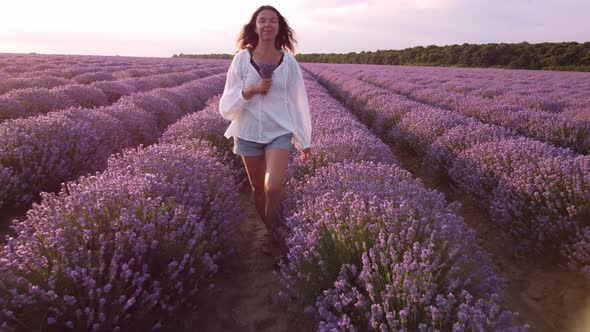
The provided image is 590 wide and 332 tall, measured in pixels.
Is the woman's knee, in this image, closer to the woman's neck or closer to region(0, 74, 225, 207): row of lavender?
the woman's neck

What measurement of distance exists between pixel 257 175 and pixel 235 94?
2.05 ft

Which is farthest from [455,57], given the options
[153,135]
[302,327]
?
[302,327]

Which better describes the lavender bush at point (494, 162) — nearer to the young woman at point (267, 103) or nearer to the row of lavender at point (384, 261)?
the row of lavender at point (384, 261)

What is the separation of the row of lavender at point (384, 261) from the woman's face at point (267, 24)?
1096 millimetres

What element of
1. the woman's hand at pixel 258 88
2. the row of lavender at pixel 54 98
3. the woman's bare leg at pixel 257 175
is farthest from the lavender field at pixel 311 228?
the row of lavender at pixel 54 98

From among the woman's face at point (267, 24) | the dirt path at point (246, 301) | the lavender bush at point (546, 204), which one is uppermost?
the woman's face at point (267, 24)

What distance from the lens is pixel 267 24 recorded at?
2.53m

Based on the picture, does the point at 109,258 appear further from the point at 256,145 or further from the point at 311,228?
the point at 256,145

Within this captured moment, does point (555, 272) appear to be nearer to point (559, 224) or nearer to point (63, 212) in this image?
point (559, 224)

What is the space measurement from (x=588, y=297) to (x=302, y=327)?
2.01 metres

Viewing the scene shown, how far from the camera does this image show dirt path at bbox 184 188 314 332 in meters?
2.23

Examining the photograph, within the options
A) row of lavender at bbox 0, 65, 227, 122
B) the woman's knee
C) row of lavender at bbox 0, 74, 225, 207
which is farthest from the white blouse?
row of lavender at bbox 0, 65, 227, 122

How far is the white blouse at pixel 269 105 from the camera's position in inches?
102

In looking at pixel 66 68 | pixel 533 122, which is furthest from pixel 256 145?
pixel 66 68
